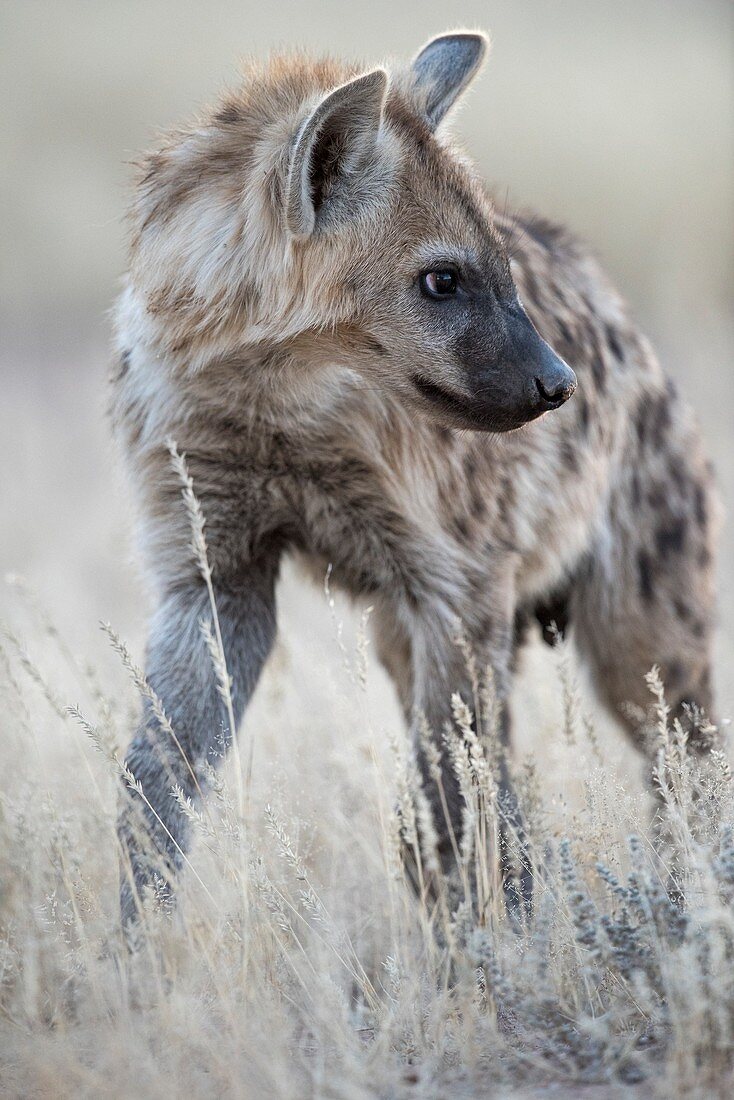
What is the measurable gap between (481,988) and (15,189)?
16.5 m

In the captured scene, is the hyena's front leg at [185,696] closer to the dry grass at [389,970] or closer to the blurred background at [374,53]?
the dry grass at [389,970]

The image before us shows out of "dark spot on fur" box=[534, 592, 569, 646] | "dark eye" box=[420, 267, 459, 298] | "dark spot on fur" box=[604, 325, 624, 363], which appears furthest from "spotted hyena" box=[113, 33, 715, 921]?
"dark spot on fur" box=[534, 592, 569, 646]

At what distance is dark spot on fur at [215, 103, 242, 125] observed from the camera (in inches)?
106

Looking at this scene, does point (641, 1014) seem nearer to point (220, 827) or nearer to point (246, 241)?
point (220, 827)

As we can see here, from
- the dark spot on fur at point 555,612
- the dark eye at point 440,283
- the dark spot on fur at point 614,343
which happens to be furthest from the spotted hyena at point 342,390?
the dark spot on fur at point 555,612

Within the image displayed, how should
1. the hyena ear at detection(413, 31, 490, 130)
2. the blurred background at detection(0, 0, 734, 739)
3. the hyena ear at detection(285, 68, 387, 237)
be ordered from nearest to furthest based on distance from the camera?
1. the hyena ear at detection(285, 68, 387, 237)
2. the hyena ear at detection(413, 31, 490, 130)
3. the blurred background at detection(0, 0, 734, 739)

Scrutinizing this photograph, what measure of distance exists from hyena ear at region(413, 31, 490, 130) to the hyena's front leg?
1110 millimetres

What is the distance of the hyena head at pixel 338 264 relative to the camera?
255cm

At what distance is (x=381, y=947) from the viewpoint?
2.87 metres

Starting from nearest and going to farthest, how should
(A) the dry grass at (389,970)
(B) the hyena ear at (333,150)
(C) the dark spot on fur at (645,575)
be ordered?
(A) the dry grass at (389,970)
(B) the hyena ear at (333,150)
(C) the dark spot on fur at (645,575)

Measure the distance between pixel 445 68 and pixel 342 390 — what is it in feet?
2.66

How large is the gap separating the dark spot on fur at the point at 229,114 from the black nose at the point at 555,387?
0.83 m

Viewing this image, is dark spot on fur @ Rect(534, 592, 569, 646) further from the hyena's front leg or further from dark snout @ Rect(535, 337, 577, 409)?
dark snout @ Rect(535, 337, 577, 409)

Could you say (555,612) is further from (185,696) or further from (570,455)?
(185,696)
